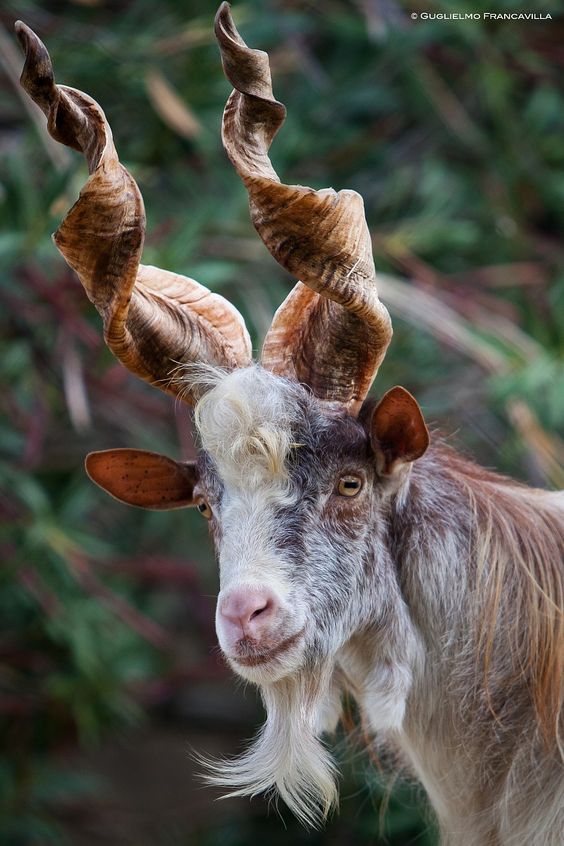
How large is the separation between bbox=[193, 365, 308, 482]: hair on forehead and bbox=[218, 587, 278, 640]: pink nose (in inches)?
11.6

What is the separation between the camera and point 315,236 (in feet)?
8.01

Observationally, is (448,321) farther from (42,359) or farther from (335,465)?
(335,465)

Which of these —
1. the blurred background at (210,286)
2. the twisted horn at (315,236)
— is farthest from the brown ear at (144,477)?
the blurred background at (210,286)

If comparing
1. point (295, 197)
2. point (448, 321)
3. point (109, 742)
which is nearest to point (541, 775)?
point (295, 197)

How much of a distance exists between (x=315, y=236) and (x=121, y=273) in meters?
0.44

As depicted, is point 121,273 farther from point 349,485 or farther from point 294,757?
point 294,757

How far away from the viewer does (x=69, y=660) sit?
5797 millimetres

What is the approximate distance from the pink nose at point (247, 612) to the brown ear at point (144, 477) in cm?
60

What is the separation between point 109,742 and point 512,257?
431 centimetres

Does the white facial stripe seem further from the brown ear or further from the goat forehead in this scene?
the brown ear

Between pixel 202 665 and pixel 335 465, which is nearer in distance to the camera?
pixel 335 465

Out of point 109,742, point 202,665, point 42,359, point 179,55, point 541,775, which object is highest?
point 179,55

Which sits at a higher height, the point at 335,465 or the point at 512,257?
the point at 335,465

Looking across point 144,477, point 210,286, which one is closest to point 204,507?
point 144,477
